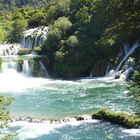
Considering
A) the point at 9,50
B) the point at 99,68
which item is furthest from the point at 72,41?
the point at 9,50

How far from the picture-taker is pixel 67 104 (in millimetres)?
39000

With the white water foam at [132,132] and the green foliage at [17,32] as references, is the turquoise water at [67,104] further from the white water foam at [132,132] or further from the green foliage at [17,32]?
the green foliage at [17,32]

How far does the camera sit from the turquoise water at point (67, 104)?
93.9ft

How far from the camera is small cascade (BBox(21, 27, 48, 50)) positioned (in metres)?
64.8

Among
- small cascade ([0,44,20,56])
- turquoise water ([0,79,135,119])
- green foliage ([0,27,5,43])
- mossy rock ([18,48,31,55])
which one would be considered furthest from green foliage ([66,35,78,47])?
green foliage ([0,27,5,43])

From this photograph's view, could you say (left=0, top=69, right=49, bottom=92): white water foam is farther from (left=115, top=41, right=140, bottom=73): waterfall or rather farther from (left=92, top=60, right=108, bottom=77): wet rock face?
(left=115, top=41, right=140, bottom=73): waterfall

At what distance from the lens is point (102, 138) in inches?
1081

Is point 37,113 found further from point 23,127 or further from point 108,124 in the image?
point 108,124

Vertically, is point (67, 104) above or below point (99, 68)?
below

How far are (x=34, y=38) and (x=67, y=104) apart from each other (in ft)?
92.2

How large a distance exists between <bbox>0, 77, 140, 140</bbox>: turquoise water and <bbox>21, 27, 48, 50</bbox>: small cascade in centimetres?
1032

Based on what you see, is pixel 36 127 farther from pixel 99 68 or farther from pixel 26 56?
pixel 26 56

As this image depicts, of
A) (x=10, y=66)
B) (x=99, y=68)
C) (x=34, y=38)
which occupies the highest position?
(x=34, y=38)

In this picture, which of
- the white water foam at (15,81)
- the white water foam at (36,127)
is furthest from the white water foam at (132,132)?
the white water foam at (15,81)
